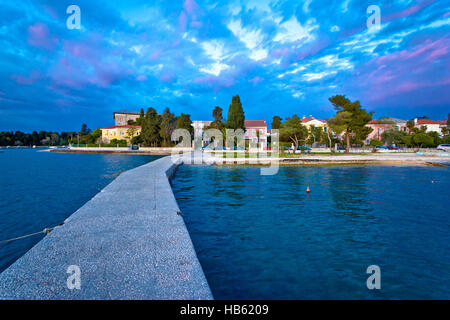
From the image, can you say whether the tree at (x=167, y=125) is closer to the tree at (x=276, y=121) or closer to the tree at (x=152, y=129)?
the tree at (x=152, y=129)

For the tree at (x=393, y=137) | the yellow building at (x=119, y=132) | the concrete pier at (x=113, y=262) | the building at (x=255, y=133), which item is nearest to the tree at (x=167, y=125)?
the building at (x=255, y=133)

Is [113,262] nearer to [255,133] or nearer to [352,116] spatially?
[352,116]

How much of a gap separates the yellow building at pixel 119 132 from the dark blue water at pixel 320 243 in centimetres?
7399

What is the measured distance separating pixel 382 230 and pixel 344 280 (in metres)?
3.72

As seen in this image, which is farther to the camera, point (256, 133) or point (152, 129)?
point (256, 133)

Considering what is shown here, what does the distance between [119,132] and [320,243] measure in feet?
288

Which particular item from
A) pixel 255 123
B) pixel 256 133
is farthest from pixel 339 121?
pixel 255 123

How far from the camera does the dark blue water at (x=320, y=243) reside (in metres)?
4.78

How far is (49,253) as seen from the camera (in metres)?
4.49

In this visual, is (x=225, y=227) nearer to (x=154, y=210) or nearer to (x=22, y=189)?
(x=154, y=210)

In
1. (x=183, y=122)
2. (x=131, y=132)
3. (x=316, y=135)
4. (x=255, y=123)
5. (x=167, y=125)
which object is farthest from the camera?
(x=131, y=132)

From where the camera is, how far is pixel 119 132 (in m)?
86.7

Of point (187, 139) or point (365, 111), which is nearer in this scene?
point (365, 111)
